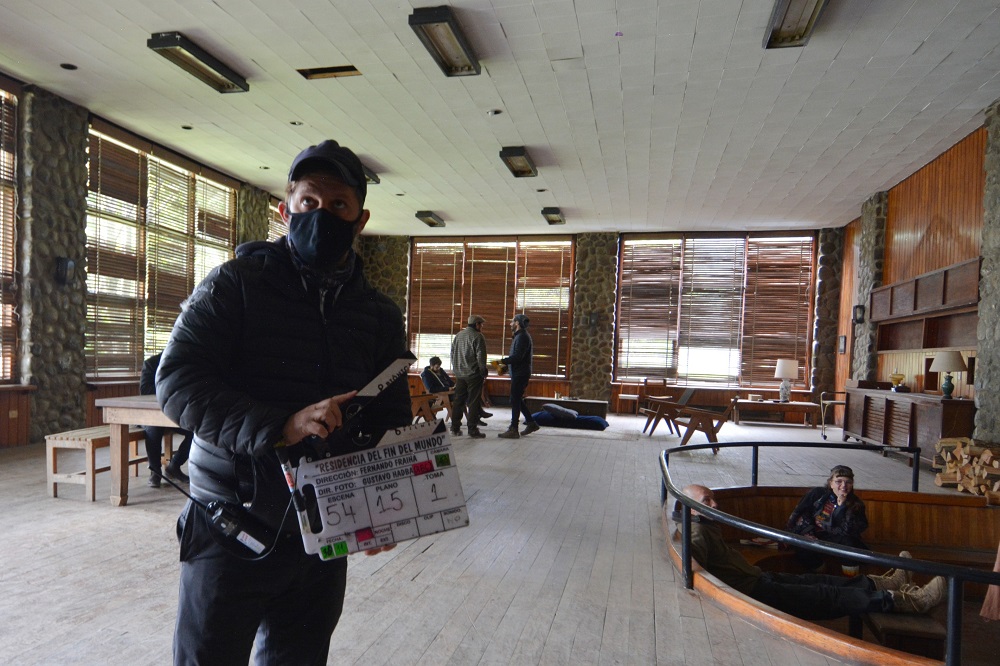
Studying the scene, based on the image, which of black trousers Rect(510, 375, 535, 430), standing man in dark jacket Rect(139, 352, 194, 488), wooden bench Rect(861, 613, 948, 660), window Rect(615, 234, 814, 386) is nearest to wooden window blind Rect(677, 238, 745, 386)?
window Rect(615, 234, 814, 386)

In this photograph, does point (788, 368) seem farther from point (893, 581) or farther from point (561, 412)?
point (893, 581)

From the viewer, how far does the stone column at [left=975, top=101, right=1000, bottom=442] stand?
6.04m

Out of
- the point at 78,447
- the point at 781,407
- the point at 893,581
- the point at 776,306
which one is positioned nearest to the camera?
the point at 893,581

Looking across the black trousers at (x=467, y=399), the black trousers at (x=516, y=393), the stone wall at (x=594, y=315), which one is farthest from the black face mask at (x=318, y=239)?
the stone wall at (x=594, y=315)

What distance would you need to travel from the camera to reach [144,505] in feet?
14.6

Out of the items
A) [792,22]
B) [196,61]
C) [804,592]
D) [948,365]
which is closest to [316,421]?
[804,592]

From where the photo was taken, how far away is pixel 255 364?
1294 millimetres

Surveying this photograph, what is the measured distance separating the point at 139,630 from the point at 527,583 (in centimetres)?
181

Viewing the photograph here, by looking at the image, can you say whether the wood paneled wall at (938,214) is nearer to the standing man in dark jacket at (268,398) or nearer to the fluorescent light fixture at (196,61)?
the standing man in dark jacket at (268,398)

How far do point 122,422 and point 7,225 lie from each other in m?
3.76

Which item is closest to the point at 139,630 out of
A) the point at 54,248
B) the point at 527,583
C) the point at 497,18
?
the point at 527,583

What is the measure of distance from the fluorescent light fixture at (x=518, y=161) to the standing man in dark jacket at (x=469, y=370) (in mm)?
2144

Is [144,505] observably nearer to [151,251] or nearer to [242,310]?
[242,310]

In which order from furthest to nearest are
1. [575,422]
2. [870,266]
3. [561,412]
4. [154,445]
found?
1. [561,412]
2. [575,422]
3. [870,266]
4. [154,445]
